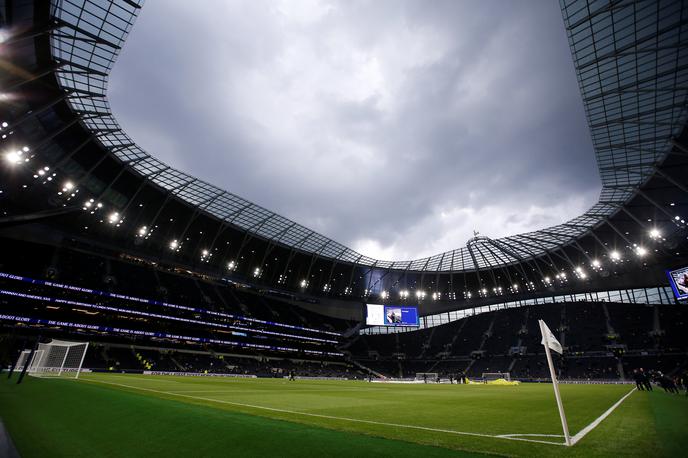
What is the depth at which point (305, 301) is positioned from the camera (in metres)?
84.7

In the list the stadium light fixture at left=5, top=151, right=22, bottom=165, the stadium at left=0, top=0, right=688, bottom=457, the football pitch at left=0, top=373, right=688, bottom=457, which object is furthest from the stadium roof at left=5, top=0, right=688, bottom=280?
the football pitch at left=0, top=373, right=688, bottom=457

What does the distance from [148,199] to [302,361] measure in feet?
151

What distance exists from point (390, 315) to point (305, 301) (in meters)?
25.6

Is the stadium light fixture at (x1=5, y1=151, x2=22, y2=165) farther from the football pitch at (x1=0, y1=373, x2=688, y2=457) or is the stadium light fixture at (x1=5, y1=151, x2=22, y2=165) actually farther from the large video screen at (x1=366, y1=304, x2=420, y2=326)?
the large video screen at (x1=366, y1=304, x2=420, y2=326)

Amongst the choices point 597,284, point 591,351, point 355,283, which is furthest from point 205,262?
point 597,284

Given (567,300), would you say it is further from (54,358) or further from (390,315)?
(54,358)

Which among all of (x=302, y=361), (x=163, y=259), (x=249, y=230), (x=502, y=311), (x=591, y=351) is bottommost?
(x=302, y=361)

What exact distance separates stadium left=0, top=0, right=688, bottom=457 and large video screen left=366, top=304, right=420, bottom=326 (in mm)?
464

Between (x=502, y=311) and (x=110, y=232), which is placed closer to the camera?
(x=110, y=232)

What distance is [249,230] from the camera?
65562mm

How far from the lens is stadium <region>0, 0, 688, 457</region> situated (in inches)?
290

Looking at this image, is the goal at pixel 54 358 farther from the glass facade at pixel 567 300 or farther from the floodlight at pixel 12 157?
the glass facade at pixel 567 300

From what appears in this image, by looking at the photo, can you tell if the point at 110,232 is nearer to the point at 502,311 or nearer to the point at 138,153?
the point at 138,153

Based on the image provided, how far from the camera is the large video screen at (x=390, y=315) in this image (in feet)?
224
